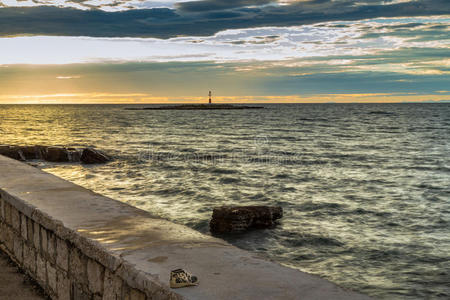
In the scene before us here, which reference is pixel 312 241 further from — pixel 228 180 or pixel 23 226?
pixel 228 180

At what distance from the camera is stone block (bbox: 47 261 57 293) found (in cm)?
443

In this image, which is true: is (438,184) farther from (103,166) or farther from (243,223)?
(103,166)

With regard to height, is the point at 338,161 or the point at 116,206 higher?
the point at 116,206

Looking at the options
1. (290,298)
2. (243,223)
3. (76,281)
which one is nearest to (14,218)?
(76,281)

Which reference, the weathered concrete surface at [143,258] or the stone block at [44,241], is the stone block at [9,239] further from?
the stone block at [44,241]

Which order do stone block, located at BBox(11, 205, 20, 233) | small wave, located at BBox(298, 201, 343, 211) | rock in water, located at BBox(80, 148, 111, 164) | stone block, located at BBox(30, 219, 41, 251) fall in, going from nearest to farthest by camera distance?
stone block, located at BBox(30, 219, 41, 251) → stone block, located at BBox(11, 205, 20, 233) → small wave, located at BBox(298, 201, 343, 211) → rock in water, located at BBox(80, 148, 111, 164)

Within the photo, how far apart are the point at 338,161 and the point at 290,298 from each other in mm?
19815

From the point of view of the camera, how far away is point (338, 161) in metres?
21.9

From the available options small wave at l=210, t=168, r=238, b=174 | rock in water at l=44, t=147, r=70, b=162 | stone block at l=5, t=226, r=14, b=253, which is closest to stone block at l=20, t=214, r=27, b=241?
stone block at l=5, t=226, r=14, b=253

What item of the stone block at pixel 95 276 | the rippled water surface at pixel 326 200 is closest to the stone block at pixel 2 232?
the stone block at pixel 95 276

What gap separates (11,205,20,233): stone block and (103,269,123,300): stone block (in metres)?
2.41

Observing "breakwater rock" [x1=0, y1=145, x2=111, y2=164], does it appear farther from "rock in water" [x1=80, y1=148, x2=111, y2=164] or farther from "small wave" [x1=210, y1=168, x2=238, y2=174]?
"small wave" [x1=210, y1=168, x2=238, y2=174]

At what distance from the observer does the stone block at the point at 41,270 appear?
15.2 ft

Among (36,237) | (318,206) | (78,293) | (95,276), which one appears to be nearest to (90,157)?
(318,206)
